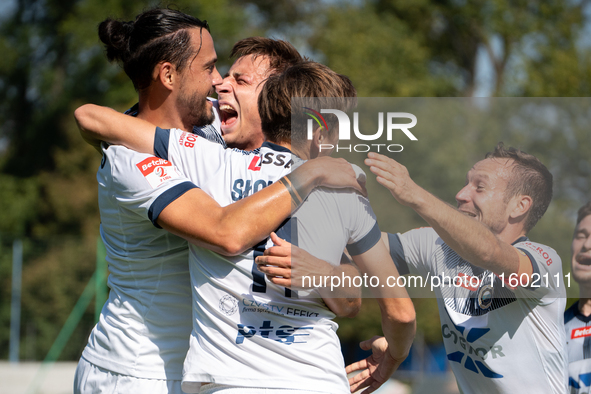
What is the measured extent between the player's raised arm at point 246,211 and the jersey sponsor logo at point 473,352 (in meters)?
1.18

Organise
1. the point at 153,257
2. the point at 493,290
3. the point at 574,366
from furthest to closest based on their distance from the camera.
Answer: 1. the point at 574,366
2. the point at 493,290
3. the point at 153,257

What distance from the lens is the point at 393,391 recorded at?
11617mm

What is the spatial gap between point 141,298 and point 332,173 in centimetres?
98

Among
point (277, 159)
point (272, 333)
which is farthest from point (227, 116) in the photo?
point (272, 333)

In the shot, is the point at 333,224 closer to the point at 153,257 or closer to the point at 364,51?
the point at 153,257

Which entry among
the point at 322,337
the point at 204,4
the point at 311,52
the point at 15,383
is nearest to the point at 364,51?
the point at 311,52

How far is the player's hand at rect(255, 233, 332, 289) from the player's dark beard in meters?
0.90

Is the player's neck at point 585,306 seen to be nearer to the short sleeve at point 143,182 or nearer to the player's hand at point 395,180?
the player's hand at point 395,180

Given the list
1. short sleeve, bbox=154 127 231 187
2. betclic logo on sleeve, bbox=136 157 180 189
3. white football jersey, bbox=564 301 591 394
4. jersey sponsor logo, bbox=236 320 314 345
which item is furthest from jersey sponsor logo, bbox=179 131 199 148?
white football jersey, bbox=564 301 591 394

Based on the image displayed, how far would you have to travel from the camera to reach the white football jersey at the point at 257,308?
2.16 metres

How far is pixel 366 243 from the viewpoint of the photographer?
7.69 ft

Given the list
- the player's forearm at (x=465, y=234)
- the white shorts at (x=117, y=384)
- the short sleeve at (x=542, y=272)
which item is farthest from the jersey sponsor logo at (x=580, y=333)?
the white shorts at (x=117, y=384)

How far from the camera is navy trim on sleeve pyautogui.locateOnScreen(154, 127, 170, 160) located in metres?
2.43

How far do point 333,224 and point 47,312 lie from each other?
13.2 m
